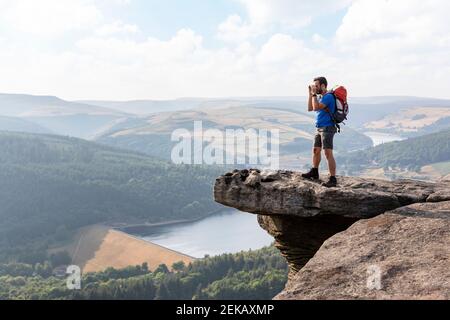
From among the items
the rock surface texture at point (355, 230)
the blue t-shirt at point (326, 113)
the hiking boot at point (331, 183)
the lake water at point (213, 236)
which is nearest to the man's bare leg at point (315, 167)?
the rock surface texture at point (355, 230)

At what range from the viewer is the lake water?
13900cm

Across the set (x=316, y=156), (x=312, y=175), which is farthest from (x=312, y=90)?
(x=312, y=175)

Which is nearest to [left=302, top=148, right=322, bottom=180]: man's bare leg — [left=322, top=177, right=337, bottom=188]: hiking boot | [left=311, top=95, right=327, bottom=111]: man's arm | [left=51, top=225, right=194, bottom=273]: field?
[left=322, top=177, right=337, bottom=188]: hiking boot

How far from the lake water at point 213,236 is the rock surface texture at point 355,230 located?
401 ft

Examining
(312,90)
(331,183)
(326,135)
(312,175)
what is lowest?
(331,183)

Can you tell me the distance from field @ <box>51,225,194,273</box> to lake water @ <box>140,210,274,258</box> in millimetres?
7271

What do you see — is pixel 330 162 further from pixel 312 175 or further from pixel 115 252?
pixel 115 252

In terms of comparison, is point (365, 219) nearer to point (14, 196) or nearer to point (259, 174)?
point (259, 174)

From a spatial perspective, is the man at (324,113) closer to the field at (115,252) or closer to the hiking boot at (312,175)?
the hiking boot at (312,175)

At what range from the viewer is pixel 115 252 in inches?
5458

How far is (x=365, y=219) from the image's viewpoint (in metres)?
9.98

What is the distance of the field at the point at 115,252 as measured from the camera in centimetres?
12738

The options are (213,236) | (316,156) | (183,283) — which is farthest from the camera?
(213,236)

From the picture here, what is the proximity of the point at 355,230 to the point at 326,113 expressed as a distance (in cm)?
314
